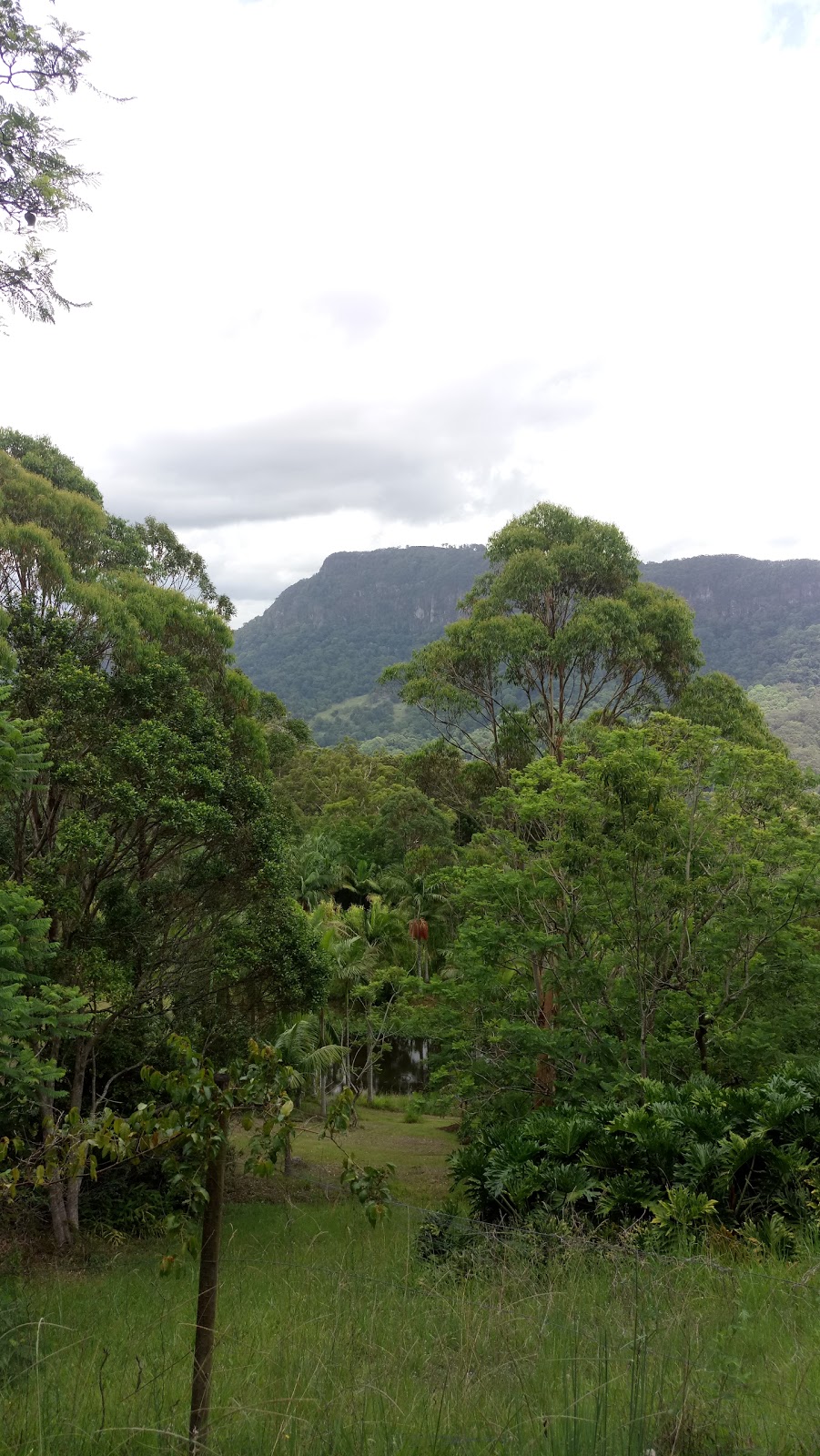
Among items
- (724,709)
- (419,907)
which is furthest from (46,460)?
(419,907)

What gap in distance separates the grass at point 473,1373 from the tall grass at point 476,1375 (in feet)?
0.04

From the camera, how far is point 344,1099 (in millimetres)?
2992

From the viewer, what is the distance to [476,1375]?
11.7ft

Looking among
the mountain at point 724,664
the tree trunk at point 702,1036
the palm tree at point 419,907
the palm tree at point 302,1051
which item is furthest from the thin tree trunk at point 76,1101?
the mountain at point 724,664

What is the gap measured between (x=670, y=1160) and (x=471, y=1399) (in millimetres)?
5009

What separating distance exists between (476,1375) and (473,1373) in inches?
1.9

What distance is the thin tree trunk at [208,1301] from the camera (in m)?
2.93

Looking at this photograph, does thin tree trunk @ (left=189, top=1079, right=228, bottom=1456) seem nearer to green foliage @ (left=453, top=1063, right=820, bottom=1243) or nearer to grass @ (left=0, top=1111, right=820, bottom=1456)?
grass @ (left=0, top=1111, right=820, bottom=1456)

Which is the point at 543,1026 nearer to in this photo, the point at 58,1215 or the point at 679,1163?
the point at 679,1163

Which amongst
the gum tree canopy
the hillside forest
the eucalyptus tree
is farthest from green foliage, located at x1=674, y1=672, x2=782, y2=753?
the eucalyptus tree

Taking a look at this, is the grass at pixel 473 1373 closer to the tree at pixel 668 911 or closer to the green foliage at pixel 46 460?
the tree at pixel 668 911

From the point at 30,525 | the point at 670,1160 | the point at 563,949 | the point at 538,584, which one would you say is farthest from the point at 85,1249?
the point at 538,584

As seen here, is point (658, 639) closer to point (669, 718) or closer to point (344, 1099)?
point (669, 718)

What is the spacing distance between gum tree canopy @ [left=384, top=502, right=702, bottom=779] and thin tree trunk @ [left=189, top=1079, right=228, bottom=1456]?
15.7 metres
